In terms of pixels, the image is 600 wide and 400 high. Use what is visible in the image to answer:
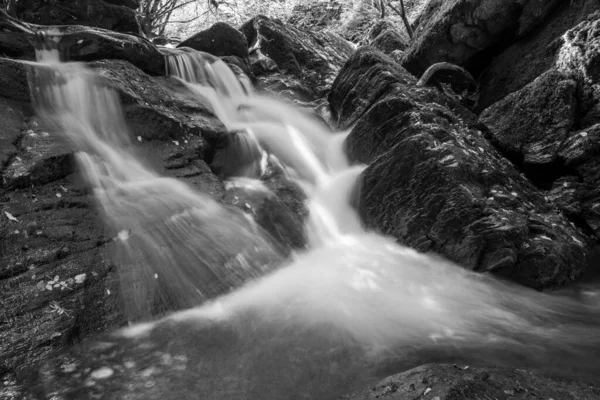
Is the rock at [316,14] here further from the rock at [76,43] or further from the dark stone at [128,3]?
the rock at [76,43]

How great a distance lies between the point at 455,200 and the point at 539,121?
7.60ft

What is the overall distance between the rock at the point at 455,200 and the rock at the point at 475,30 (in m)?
2.62

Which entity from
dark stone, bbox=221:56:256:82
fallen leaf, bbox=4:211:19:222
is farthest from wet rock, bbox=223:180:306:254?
dark stone, bbox=221:56:256:82

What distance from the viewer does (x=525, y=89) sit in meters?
5.88

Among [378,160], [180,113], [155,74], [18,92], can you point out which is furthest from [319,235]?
[155,74]

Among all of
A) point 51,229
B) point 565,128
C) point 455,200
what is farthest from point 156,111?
point 565,128

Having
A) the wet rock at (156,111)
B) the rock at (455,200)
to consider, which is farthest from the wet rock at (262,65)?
the rock at (455,200)

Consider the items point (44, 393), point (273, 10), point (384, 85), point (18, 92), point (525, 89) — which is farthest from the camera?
point (273, 10)

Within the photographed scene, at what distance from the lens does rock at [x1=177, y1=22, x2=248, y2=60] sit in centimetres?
1027

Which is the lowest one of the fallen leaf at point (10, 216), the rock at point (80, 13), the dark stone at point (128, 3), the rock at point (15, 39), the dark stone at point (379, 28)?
the fallen leaf at point (10, 216)

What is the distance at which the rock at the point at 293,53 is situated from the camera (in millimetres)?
11141

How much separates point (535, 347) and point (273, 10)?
75.7ft

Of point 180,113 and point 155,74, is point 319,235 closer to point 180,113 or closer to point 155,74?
point 180,113

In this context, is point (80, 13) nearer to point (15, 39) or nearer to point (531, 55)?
point (15, 39)
